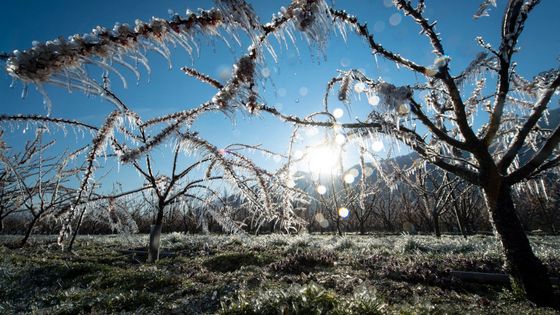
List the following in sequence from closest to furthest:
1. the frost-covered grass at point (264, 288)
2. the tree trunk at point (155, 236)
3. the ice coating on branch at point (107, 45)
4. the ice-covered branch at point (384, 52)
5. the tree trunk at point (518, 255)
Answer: the ice coating on branch at point (107, 45), the ice-covered branch at point (384, 52), the frost-covered grass at point (264, 288), the tree trunk at point (518, 255), the tree trunk at point (155, 236)

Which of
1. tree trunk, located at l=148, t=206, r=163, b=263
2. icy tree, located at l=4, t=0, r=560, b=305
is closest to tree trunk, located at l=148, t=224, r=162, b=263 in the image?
tree trunk, located at l=148, t=206, r=163, b=263

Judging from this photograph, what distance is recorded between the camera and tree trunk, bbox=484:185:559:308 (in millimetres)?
5578

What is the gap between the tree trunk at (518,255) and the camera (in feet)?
18.3

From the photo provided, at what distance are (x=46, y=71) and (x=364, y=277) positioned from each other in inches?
321

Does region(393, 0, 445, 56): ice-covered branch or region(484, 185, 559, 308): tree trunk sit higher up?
region(393, 0, 445, 56): ice-covered branch

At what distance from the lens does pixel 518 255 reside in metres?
5.65

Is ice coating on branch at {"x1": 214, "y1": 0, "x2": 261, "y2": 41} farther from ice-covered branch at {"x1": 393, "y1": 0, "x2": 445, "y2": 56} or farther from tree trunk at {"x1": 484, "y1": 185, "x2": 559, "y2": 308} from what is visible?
tree trunk at {"x1": 484, "y1": 185, "x2": 559, "y2": 308}

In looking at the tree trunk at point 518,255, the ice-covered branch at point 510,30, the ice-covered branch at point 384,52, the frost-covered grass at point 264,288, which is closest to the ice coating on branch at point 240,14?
the ice-covered branch at point 384,52

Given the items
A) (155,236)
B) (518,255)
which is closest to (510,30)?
(518,255)

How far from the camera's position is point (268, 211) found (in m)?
2.72

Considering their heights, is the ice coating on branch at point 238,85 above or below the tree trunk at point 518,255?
above

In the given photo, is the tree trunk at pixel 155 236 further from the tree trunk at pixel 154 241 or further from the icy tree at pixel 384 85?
the icy tree at pixel 384 85

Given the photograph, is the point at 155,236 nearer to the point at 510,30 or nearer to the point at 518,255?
the point at 518,255

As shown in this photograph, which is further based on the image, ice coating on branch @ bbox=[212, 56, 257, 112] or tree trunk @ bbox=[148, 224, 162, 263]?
tree trunk @ bbox=[148, 224, 162, 263]
